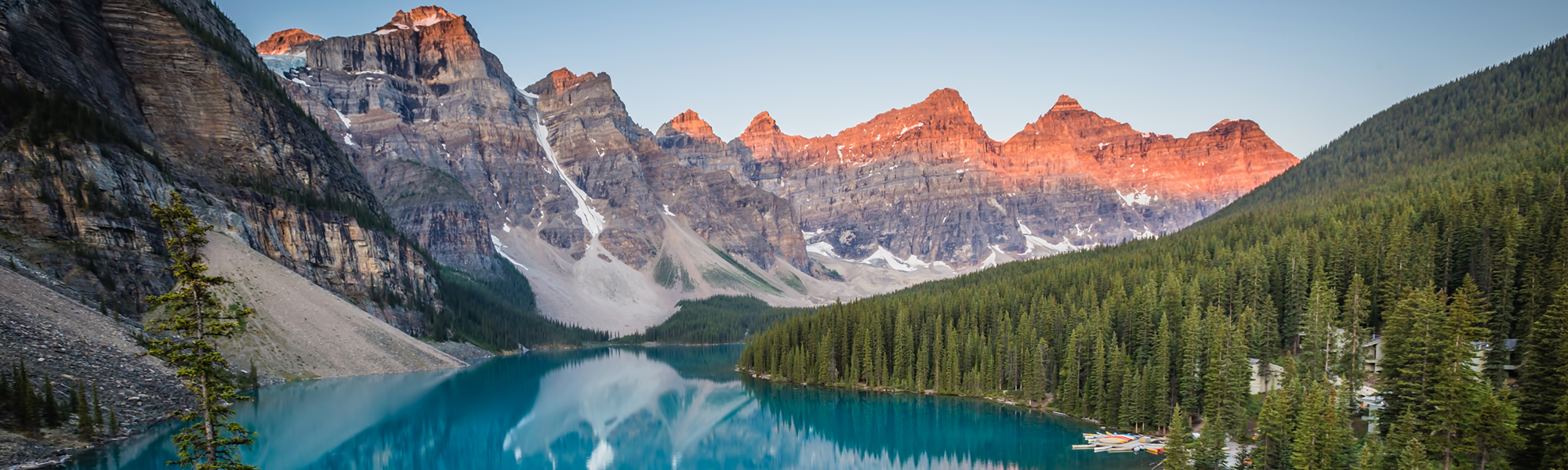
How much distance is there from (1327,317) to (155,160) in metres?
111

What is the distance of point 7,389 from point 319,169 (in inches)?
3787

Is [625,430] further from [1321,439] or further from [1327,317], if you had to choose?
[1327,317]

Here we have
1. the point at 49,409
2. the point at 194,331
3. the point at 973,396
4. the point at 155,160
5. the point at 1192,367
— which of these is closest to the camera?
the point at 194,331

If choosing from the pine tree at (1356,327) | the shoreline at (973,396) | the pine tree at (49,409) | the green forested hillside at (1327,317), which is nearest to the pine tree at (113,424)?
the pine tree at (49,409)

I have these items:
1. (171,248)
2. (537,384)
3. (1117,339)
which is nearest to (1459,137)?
(1117,339)

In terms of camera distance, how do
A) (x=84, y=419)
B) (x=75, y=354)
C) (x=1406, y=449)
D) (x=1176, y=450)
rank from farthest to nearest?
(x=75, y=354) → (x=84, y=419) → (x=1176, y=450) → (x=1406, y=449)

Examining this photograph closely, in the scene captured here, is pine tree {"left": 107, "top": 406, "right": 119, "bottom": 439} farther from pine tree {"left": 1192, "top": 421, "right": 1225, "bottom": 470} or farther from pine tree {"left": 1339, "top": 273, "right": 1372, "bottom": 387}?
pine tree {"left": 1339, "top": 273, "right": 1372, "bottom": 387}

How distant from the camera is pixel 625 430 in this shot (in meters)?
74.0

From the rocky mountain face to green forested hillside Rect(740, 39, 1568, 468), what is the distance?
63.8 m

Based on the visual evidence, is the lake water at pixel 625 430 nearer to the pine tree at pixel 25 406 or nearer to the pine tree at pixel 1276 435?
the pine tree at pixel 25 406

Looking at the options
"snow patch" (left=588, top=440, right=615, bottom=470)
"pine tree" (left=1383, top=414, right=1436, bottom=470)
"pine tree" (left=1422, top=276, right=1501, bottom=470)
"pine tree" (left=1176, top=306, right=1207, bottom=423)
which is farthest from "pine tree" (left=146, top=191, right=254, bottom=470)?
"pine tree" (left=1176, top=306, right=1207, bottom=423)

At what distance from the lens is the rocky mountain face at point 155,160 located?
74.6 metres

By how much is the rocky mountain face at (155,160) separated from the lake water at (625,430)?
22071 millimetres

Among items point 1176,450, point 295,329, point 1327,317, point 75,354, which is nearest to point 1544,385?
point 1176,450
